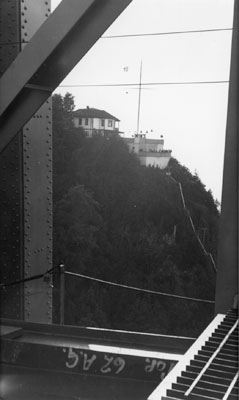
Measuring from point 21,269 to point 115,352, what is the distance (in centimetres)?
172

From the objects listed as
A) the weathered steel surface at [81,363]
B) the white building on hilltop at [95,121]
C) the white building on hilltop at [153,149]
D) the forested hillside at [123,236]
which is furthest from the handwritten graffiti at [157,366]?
the forested hillside at [123,236]

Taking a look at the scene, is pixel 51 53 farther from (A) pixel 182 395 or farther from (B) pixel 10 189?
(A) pixel 182 395

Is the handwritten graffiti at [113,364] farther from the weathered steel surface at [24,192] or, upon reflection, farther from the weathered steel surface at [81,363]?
the weathered steel surface at [24,192]

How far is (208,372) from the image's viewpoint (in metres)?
1.76

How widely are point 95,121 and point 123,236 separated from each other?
671 centimetres

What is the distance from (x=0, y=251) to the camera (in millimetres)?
4371

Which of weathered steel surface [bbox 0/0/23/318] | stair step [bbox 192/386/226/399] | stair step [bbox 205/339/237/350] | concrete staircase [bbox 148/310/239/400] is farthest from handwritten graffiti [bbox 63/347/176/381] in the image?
weathered steel surface [bbox 0/0/23/318]

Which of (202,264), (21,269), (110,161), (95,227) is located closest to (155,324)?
(202,264)

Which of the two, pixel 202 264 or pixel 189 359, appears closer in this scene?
pixel 189 359

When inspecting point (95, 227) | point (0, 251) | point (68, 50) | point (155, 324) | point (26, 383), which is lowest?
point (155, 324)

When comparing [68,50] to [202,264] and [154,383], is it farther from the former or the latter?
[202,264]

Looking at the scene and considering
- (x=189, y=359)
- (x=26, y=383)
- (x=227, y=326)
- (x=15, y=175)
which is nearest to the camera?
(x=189, y=359)

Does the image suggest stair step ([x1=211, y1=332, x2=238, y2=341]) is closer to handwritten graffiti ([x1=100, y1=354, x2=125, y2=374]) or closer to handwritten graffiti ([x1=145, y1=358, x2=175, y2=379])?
handwritten graffiti ([x1=145, y1=358, x2=175, y2=379])

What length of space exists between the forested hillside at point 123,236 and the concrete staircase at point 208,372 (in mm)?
17193
